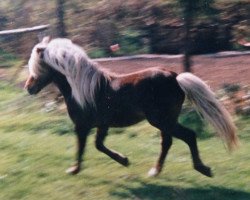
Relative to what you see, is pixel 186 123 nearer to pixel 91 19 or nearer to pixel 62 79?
pixel 62 79

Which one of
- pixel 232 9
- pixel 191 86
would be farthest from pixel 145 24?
pixel 191 86

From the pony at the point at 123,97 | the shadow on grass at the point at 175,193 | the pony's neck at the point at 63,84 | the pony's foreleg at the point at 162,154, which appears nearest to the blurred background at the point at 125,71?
the shadow on grass at the point at 175,193

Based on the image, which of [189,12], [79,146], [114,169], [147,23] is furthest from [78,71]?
[147,23]

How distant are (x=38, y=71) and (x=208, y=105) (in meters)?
2.01

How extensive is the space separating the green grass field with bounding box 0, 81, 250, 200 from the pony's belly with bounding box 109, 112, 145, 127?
0.56 metres

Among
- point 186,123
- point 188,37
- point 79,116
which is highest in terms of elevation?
point 79,116

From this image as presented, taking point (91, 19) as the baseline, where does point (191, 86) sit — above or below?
above

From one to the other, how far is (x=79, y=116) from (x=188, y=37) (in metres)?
3.62

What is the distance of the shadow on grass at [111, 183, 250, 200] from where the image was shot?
583 centimetres

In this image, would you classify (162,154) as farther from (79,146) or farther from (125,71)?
(125,71)

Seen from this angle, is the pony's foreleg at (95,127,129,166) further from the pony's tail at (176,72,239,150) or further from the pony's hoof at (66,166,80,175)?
the pony's tail at (176,72,239,150)

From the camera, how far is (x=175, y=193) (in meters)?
6.03

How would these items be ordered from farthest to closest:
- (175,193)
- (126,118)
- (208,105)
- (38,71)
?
(38,71) < (126,118) < (208,105) < (175,193)

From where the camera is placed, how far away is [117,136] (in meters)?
8.52
